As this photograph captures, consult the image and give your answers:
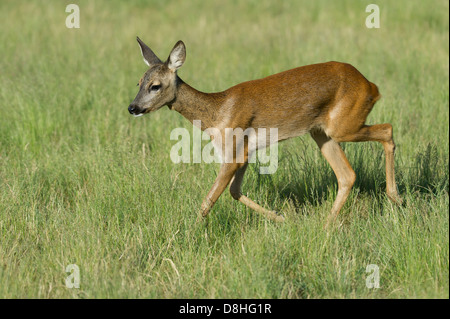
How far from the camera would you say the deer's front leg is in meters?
5.21

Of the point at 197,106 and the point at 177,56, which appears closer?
the point at 177,56

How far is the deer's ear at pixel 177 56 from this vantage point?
5.29 metres

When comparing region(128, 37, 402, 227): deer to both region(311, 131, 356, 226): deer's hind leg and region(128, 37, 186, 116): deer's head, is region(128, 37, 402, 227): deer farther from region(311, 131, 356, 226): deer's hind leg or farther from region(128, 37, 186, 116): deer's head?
region(311, 131, 356, 226): deer's hind leg

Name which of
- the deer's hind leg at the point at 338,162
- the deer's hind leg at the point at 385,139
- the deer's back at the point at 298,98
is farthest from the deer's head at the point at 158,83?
the deer's hind leg at the point at 385,139

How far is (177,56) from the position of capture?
209 inches

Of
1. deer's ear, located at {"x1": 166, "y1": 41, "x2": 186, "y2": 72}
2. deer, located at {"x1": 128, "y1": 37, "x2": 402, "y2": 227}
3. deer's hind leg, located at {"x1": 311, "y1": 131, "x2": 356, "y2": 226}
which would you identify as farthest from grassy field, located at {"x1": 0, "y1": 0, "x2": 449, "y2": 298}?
deer's ear, located at {"x1": 166, "y1": 41, "x2": 186, "y2": 72}

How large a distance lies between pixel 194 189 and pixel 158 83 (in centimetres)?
103

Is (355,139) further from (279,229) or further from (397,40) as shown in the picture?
(397,40)

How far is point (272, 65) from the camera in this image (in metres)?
9.45

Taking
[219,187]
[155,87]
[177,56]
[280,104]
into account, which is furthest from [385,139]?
[155,87]

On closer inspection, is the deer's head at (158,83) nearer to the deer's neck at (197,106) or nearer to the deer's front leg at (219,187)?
the deer's neck at (197,106)

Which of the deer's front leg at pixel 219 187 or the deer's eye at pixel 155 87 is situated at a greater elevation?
the deer's eye at pixel 155 87

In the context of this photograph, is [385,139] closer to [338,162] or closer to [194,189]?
[338,162]
